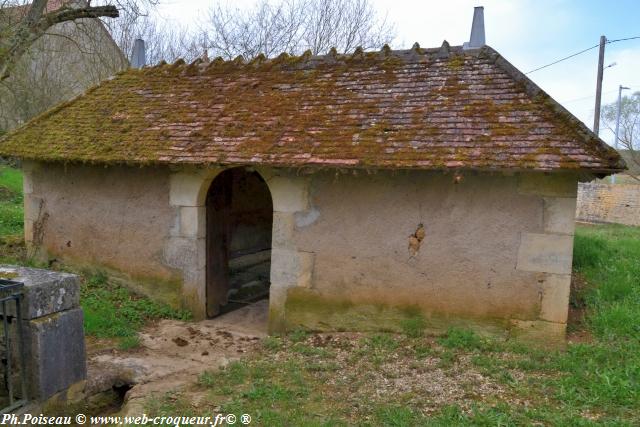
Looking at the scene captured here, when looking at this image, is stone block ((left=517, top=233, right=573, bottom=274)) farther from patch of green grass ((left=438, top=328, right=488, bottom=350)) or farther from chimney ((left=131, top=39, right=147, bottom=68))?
chimney ((left=131, top=39, right=147, bottom=68))

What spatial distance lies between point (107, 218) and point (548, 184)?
18.5 feet

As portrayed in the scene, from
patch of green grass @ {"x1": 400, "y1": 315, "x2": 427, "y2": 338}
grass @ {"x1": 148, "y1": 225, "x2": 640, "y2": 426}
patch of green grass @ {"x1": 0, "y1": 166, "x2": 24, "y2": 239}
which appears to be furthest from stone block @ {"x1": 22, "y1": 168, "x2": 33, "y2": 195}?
patch of green grass @ {"x1": 400, "y1": 315, "x2": 427, "y2": 338}

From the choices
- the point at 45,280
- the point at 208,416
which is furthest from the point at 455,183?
the point at 45,280

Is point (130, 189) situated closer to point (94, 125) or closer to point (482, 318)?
point (94, 125)

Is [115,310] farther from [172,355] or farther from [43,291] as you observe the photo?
[43,291]

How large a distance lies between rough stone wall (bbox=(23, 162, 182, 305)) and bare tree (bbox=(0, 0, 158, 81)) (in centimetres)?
291

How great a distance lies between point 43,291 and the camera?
11.9ft

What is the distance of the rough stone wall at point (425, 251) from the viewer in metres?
5.17

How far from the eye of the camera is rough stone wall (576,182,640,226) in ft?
58.2

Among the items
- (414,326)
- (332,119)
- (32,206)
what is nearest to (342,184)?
(332,119)

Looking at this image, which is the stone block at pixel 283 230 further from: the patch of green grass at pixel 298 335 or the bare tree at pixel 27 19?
the bare tree at pixel 27 19

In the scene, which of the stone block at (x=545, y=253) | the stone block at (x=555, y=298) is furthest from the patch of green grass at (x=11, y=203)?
the stone block at (x=555, y=298)

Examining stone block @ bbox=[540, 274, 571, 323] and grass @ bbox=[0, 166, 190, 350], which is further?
grass @ bbox=[0, 166, 190, 350]

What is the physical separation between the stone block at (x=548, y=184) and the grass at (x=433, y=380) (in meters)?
1.54
